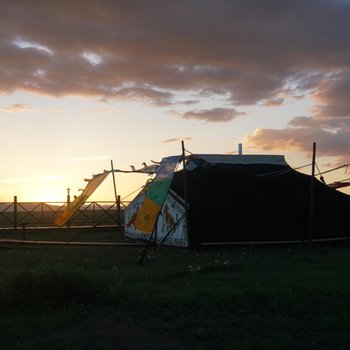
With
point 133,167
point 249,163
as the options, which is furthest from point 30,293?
point 133,167

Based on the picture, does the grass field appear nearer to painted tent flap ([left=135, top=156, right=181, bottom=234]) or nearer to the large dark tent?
painted tent flap ([left=135, top=156, right=181, bottom=234])

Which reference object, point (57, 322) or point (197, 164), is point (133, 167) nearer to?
point (197, 164)

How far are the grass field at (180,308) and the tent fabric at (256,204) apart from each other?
14.1ft

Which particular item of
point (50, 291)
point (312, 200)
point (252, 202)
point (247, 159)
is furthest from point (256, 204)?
point (50, 291)

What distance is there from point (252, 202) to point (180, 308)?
906 centimetres

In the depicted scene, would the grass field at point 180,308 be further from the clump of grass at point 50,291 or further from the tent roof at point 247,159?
→ the tent roof at point 247,159

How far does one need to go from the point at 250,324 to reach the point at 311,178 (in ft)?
32.5

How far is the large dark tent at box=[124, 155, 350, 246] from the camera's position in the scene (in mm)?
15320

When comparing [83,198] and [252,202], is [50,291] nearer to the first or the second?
[252,202]

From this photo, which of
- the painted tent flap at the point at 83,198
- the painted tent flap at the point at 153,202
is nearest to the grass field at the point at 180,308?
the painted tent flap at the point at 153,202

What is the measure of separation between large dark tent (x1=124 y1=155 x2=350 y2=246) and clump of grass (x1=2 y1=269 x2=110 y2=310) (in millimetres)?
7441

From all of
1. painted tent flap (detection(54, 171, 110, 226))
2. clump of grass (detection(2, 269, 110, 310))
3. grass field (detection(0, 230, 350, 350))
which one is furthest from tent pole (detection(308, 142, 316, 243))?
clump of grass (detection(2, 269, 110, 310))

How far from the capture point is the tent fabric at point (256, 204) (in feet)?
50.2

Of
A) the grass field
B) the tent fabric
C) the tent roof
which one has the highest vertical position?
the tent roof
